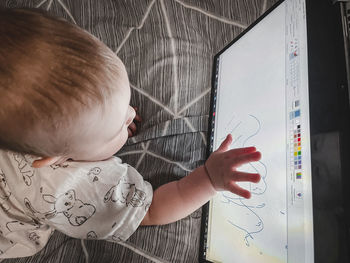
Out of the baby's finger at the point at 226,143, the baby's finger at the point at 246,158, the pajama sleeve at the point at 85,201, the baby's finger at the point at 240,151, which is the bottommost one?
the pajama sleeve at the point at 85,201

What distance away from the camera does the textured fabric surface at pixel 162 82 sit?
1.92 ft

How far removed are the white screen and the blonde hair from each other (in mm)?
256

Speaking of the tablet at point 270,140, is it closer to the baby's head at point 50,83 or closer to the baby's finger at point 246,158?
the baby's finger at point 246,158

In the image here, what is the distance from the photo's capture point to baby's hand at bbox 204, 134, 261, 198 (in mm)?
442

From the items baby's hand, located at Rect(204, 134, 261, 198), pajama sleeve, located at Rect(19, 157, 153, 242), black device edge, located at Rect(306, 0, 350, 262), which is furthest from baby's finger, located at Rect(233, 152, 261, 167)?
pajama sleeve, located at Rect(19, 157, 153, 242)

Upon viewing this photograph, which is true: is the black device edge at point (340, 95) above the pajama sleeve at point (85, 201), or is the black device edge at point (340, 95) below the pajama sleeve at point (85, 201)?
above

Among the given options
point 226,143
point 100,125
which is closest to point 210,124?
point 226,143

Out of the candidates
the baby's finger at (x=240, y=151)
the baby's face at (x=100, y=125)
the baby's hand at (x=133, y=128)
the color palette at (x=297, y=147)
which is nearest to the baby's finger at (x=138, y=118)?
the baby's hand at (x=133, y=128)

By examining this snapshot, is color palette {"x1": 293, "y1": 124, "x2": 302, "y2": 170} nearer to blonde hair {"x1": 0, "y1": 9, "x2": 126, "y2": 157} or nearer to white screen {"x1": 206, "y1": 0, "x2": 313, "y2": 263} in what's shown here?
white screen {"x1": 206, "y1": 0, "x2": 313, "y2": 263}

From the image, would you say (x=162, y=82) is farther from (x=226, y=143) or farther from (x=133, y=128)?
(x=226, y=143)

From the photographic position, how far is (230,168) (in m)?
0.48

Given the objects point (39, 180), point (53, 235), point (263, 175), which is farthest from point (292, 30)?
point (53, 235)

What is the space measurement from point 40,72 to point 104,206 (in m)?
0.28

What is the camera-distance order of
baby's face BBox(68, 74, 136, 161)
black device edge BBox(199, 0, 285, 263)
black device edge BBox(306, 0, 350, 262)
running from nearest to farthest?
black device edge BBox(306, 0, 350, 262) → baby's face BBox(68, 74, 136, 161) → black device edge BBox(199, 0, 285, 263)
